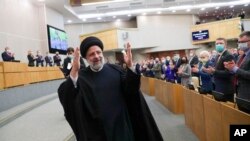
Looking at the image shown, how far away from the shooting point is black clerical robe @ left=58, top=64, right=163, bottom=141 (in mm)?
2100

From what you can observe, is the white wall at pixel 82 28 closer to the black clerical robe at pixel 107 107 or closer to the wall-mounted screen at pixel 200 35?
the wall-mounted screen at pixel 200 35

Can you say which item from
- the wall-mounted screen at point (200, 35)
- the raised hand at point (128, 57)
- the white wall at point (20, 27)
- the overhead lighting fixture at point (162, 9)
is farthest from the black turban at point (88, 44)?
the wall-mounted screen at point (200, 35)

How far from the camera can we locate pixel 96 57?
7.25ft

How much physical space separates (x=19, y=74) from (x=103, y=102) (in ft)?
27.1

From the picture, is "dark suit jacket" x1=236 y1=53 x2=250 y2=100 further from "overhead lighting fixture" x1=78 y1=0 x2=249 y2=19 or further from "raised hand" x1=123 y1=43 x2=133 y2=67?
"overhead lighting fixture" x1=78 y1=0 x2=249 y2=19

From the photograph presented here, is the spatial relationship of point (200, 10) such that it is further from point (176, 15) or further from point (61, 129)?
point (61, 129)

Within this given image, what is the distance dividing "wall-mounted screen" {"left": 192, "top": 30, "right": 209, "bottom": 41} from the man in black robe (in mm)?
19194

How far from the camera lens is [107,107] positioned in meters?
2.13

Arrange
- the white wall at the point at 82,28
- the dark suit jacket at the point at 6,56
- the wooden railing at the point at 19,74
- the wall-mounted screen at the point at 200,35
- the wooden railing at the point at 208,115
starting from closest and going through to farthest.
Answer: the wooden railing at the point at 208,115
the wooden railing at the point at 19,74
the dark suit jacket at the point at 6,56
the wall-mounted screen at the point at 200,35
the white wall at the point at 82,28

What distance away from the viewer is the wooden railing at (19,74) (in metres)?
8.50

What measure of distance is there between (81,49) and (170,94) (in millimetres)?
5260

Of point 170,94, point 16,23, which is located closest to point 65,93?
point 170,94

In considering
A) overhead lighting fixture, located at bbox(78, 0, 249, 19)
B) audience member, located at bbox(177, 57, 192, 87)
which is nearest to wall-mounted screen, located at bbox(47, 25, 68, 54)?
overhead lighting fixture, located at bbox(78, 0, 249, 19)

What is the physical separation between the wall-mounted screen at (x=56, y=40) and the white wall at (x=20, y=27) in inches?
22.0
